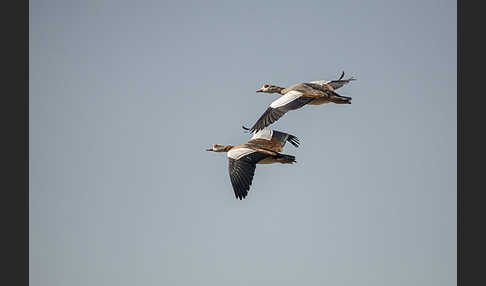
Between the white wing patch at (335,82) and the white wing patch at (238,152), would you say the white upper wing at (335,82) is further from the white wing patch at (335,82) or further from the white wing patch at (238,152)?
the white wing patch at (238,152)

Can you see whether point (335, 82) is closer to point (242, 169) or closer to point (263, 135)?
point (263, 135)

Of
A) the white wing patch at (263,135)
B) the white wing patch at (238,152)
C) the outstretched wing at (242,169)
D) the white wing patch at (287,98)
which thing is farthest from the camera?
the white wing patch at (263,135)

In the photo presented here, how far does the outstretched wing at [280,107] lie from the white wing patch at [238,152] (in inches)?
30.8

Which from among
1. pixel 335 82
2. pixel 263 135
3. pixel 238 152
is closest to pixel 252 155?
pixel 238 152

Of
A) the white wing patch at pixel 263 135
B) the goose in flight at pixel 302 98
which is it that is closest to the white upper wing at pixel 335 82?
the goose in flight at pixel 302 98

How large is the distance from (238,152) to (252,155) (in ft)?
2.43

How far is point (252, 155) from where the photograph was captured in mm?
35125

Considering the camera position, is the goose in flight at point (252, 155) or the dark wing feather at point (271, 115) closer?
the goose in flight at point (252, 155)

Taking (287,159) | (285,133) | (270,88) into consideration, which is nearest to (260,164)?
(287,159)

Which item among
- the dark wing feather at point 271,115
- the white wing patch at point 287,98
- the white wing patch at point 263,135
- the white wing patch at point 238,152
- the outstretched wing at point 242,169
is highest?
the white wing patch at point 287,98

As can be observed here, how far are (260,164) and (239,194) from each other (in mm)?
2403

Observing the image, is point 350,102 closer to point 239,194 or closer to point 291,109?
point 291,109

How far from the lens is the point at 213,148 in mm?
39031

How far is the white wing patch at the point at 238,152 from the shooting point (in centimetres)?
3522
